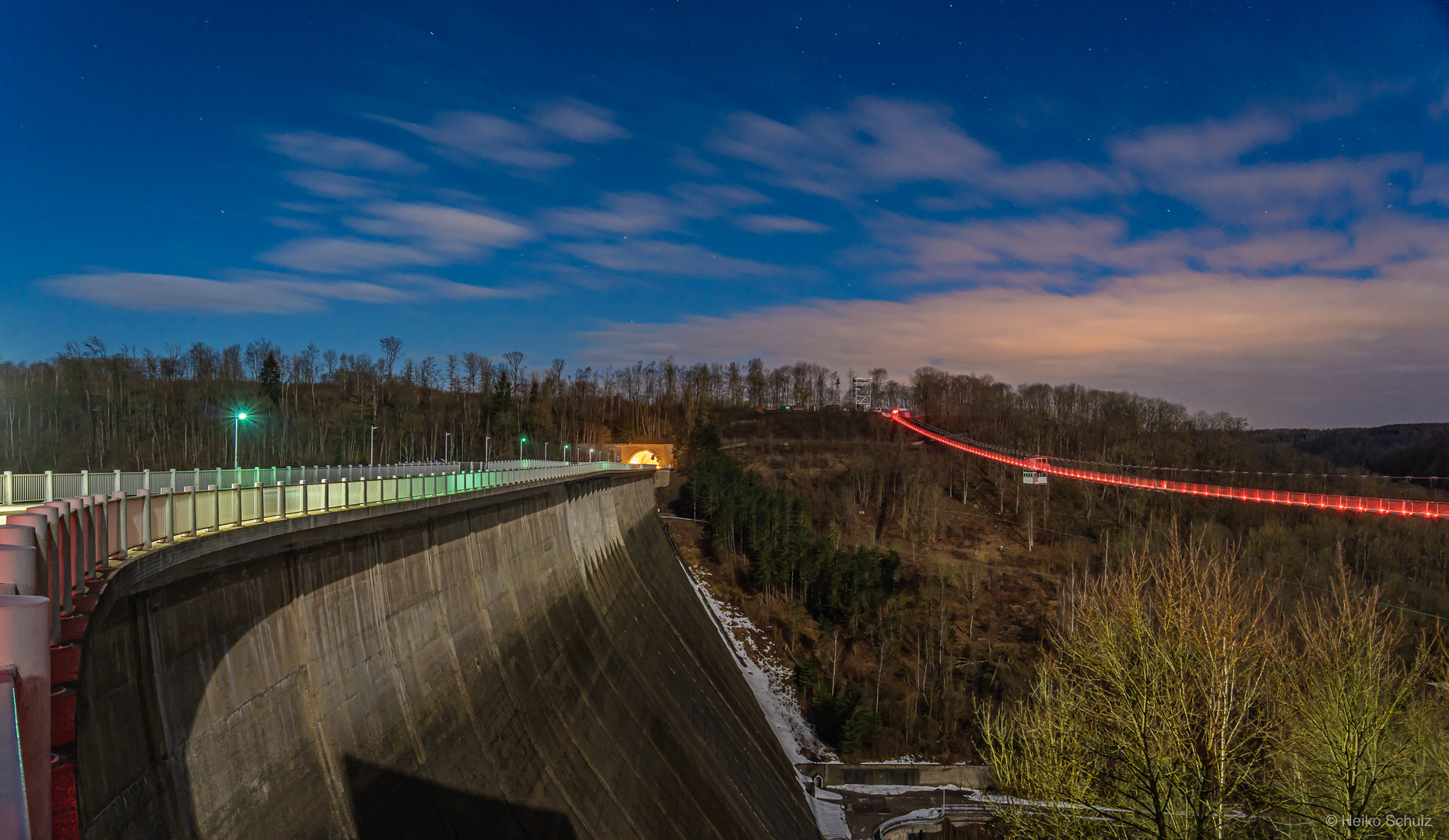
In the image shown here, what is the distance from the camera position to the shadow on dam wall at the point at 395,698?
648 centimetres

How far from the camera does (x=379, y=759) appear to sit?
965cm

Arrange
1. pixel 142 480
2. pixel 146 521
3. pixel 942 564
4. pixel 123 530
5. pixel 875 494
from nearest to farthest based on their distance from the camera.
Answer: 1. pixel 123 530
2. pixel 146 521
3. pixel 142 480
4. pixel 942 564
5. pixel 875 494

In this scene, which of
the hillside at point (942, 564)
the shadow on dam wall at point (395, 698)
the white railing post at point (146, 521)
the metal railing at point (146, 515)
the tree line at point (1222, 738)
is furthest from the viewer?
the hillside at point (942, 564)

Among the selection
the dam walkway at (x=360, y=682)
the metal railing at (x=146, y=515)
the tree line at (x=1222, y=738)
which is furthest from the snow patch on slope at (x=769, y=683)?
the metal railing at (x=146, y=515)

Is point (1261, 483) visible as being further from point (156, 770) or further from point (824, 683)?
point (156, 770)

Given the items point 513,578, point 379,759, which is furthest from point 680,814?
point 379,759

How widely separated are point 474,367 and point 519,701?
105861mm

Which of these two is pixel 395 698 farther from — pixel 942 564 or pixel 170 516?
pixel 942 564

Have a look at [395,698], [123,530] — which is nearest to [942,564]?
[395,698]

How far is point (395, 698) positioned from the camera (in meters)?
10.6

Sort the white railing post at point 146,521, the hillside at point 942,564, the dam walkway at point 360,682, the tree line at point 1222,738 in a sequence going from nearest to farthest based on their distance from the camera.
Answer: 1. the dam walkway at point 360,682
2. the white railing post at point 146,521
3. the tree line at point 1222,738
4. the hillside at point 942,564
